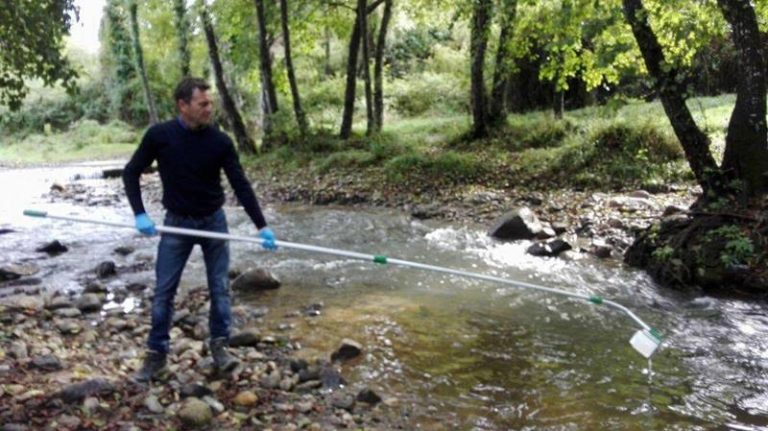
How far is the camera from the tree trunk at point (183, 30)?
23.7 meters

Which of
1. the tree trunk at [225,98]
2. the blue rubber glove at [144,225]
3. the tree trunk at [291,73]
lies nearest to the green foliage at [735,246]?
the blue rubber glove at [144,225]

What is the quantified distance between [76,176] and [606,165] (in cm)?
1793

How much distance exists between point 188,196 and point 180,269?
0.59 m

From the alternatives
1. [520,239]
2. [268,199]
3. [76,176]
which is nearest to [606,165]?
[520,239]

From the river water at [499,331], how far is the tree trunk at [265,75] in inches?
392

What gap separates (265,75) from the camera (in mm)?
20719

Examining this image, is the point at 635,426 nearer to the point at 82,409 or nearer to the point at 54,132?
the point at 82,409

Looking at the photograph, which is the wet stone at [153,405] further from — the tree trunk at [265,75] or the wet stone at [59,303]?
the tree trunk at [265,75]

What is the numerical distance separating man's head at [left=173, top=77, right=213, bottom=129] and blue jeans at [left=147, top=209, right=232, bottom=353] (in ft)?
2.45

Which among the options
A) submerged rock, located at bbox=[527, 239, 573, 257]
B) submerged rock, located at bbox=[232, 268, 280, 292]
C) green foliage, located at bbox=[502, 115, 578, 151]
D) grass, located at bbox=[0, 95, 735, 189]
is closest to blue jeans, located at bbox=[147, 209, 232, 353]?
submerged rock, located at bbox=[232, 268, 280, 292]

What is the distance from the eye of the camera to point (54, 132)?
43.2 meters

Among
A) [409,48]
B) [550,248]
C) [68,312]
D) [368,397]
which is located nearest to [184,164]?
[368,397]

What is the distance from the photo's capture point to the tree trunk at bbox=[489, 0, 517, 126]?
15.9 m

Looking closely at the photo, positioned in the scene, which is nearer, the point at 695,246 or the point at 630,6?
the point at 695,246
